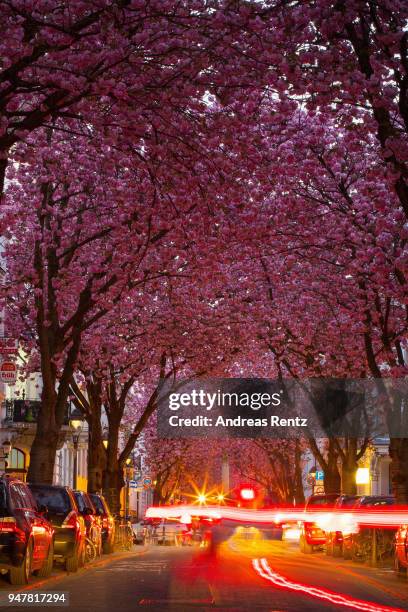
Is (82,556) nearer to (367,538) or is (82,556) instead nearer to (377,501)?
(367,538)

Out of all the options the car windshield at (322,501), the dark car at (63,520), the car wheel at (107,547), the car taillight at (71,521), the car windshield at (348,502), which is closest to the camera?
the dark car at (63,520)

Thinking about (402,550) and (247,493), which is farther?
(247,493)

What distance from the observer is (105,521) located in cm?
3578

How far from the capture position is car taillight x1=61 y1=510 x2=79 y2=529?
23641 millimetres

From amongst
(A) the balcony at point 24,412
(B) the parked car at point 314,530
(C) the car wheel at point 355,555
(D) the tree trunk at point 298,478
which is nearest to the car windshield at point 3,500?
(C) the car wheel at point 355,555

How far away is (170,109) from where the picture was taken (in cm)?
1666

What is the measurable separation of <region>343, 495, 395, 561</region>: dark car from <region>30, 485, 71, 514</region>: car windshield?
9.79 metres

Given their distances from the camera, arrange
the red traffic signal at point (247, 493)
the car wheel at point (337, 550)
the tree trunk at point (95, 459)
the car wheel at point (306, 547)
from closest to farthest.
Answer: the car wheel at point (337, 550) → the car wheel at point (306, 547) → the tree trunk at point (95, 459) → the red traffic signal at point (247, 493)

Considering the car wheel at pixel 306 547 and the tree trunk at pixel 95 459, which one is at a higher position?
the tree trunk at pixel 95 459

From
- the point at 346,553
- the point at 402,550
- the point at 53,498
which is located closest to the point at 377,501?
the point at 346,553

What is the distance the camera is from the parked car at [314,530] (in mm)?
38625

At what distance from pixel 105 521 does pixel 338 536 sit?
21.4 ft

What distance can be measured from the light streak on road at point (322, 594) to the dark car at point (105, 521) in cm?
944

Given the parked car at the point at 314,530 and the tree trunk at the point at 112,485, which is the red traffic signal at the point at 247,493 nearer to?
the tree trunk at the point at 112,485
